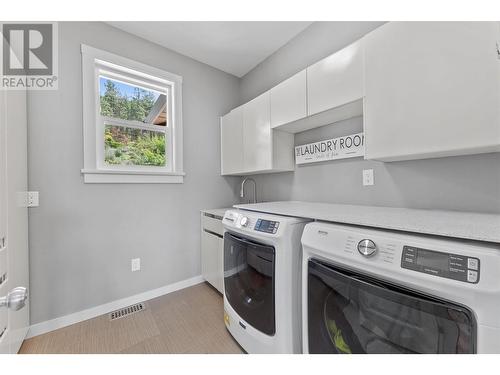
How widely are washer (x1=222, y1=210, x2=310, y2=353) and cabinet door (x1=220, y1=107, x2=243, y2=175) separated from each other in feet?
3.26

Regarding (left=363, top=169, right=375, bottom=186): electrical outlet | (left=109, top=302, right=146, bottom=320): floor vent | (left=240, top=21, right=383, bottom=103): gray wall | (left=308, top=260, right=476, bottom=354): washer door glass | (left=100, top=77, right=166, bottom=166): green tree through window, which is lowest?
(left=109, top=302, right=146, bottom=320): floor vent

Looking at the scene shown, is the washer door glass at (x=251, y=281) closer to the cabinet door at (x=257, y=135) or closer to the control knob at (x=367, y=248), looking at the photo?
the control knob at (x=367, y=248)

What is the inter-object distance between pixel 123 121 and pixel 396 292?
2400mm

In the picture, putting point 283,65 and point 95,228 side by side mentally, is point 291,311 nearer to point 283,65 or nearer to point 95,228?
point 95,228

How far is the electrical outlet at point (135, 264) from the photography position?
198cm

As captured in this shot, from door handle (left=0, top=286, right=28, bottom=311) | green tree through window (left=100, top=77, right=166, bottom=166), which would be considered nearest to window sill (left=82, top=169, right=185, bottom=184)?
green tree through window (left=100, top=77, right=166, bottom=166)

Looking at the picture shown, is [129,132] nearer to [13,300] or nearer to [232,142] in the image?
[232,142]

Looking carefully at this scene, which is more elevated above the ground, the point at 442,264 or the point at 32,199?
the point at 32,199

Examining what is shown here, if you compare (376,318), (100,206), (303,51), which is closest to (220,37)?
(303,51)

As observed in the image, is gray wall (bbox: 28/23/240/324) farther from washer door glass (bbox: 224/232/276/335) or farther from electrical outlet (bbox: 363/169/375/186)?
electrical outlet (bbox: 363/169/375/186)

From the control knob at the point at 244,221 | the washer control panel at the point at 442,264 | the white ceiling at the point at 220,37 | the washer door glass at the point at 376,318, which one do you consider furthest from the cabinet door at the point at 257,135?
the washer control panel at the point at 442,264

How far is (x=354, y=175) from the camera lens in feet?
5.40

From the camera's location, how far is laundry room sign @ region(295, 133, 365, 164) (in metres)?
1.58

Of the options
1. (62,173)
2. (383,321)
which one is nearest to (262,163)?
(383,321)
